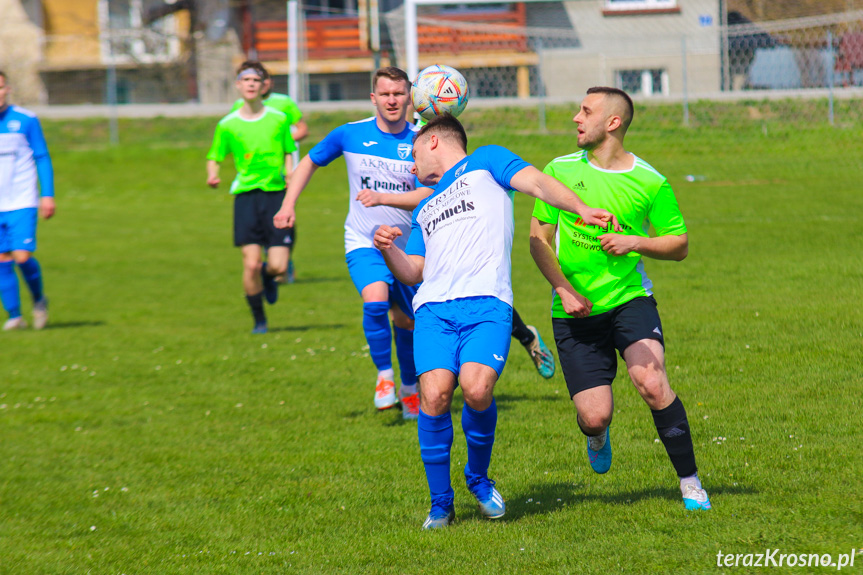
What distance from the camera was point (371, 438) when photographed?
660cm

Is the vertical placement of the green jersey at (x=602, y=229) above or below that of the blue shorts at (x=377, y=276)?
above

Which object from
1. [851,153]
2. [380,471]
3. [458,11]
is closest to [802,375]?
[380,471]

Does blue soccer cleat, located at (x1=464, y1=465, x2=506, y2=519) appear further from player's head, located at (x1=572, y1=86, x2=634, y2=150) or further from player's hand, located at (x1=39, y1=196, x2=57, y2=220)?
player's hand, located at (x1=39, y1=196, x2=57, y2=220)

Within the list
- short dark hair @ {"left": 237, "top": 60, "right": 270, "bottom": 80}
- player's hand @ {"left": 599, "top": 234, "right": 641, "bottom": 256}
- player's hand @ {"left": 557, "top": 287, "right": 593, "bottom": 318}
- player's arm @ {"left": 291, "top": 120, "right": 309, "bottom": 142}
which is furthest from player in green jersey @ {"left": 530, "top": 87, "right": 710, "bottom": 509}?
player's arm @ {"left": 291, "top": 120, "right": 309, "bottom": 142}

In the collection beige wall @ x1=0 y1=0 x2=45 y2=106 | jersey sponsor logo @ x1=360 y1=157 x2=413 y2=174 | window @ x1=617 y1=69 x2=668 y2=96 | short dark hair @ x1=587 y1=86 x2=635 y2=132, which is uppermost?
beige wall @ x1=0 y1=0 x2=45 y2=106

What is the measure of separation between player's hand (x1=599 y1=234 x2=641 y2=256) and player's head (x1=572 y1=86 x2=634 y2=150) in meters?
0.58

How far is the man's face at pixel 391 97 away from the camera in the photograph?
668 cm

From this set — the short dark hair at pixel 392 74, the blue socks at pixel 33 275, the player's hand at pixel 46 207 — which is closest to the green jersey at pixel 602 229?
the short dark hair at pixel 392 74

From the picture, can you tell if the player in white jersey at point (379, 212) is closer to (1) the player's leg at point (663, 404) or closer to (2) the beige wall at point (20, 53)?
(1) the player's leg at point (663, 404)

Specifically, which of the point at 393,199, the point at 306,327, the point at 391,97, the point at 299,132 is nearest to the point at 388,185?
the point at 391,97

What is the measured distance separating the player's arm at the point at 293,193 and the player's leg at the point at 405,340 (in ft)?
3.18

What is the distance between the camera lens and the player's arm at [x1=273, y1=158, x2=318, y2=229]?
6.57m

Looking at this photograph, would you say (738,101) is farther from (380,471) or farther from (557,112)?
(380,471)

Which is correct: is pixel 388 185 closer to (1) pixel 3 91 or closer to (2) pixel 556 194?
(2) pixel 556 194
